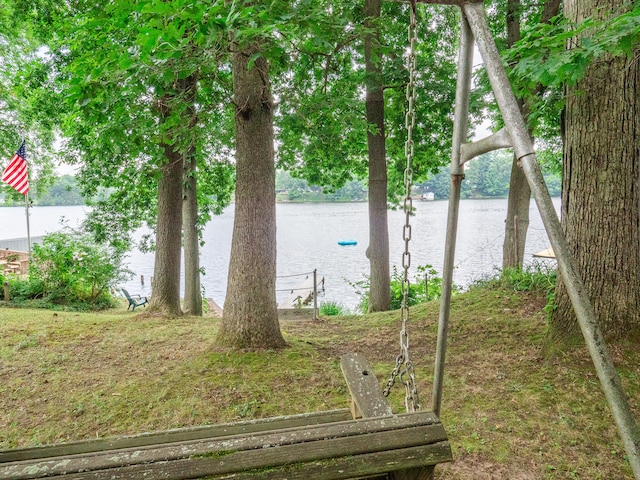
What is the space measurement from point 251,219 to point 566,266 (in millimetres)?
3236

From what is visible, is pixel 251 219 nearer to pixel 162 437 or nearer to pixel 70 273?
pixel 162 437

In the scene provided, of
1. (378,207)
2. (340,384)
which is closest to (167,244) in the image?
(378,207)

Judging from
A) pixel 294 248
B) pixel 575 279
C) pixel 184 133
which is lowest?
pixel 294 248

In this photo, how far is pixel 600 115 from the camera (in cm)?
272

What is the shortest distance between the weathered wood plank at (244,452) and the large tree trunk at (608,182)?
2394mm

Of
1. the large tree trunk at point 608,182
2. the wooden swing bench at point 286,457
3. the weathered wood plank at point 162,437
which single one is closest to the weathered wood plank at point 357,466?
the wooden swing bench at point 286,457

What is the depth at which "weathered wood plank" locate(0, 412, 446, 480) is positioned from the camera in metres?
0.94

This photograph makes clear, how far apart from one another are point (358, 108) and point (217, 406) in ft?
13.3

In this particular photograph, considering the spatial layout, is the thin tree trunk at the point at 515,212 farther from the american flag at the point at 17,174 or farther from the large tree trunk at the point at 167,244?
the american flag at the point at 17,174

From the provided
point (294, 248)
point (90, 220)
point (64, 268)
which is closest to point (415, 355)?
point (90, 220)

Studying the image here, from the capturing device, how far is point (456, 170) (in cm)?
154

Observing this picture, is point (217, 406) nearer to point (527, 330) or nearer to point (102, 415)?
point (102, 415)

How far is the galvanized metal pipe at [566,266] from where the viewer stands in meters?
0.98

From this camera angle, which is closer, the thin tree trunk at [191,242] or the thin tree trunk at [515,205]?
the thin tree trunk at [515,205]
